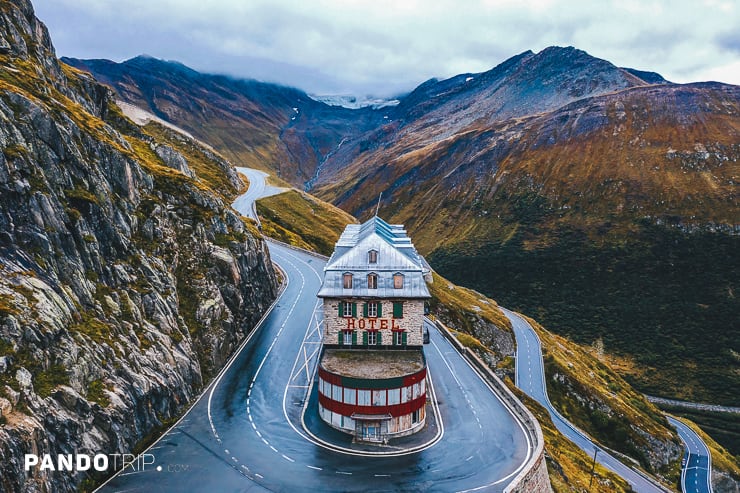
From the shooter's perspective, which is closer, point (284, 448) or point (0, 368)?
point (0, 368)

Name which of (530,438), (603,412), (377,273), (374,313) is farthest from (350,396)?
(603,412)

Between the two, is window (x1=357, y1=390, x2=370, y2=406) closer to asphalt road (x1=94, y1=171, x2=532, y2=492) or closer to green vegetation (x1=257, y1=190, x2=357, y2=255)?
asphalt road (x1=94, y1=171, x2=532, y2=492)

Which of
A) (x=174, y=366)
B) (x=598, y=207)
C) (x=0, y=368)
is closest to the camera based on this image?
(x=0, y=368)

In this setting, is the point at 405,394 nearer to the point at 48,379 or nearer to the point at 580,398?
the point at 48,379

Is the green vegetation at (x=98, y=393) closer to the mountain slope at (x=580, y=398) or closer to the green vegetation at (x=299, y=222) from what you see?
the mountain slope at (x=580, y=398)

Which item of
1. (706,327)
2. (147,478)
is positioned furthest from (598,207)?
(147,478)

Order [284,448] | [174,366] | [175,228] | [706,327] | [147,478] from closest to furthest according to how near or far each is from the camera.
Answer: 1. [147,478]
2. [284,448]
3. [174,366]
4. [175,228]
5. [706,327]

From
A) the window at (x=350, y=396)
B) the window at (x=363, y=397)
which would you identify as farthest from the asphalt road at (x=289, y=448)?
the window at (x=363, y=397)

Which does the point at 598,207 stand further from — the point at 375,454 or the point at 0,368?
the point at 0,368

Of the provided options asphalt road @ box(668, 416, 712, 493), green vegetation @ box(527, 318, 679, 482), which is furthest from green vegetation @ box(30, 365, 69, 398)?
asphalt road @ box(668, 416, 712, 493)
